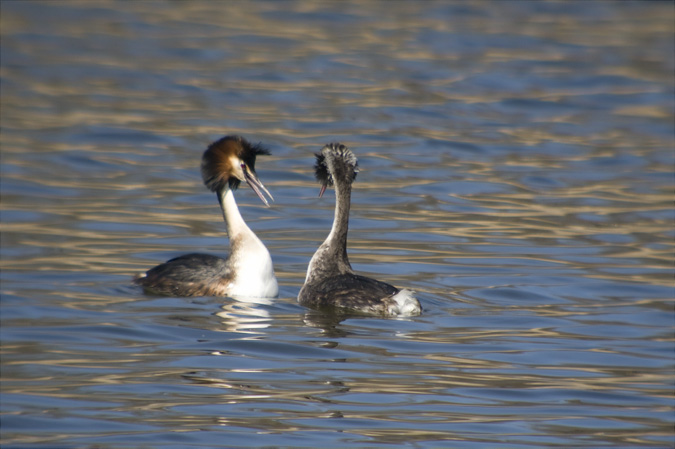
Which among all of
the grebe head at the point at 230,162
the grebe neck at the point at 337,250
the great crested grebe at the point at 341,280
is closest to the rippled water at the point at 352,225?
the great crested grebe at the point at 341,280

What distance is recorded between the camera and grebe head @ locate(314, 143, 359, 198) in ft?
35.3

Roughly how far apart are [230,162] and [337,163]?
941 mm

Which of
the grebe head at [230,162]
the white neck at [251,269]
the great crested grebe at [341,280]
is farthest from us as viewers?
the grebe head at [230,162]

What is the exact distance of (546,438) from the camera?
23.3 feet

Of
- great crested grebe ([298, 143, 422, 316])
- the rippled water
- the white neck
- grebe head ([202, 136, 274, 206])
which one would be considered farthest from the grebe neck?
grebe head ([202, 136, 274, 206])

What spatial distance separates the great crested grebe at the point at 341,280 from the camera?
983 centimetres

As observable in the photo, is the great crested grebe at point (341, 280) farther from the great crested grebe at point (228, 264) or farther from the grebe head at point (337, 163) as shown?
the great crested grebe at point (228, 264)

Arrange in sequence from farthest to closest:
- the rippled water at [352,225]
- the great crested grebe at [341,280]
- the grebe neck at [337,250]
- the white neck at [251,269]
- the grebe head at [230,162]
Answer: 1. the grebe head at [230,162]
2. the grebe neck at [337,250]
3. the white neck at [251,269]
4. the great crested grebe at [341,280]
5. the rippled water at [352,225]

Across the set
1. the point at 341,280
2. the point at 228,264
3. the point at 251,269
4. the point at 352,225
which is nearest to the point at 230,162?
the point at 228,264

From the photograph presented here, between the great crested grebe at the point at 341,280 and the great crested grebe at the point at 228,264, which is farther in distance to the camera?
the great crested grebe at the point at 228,264

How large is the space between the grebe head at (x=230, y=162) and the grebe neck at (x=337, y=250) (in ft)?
2.11

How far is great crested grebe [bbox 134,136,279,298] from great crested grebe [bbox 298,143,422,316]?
0.42 meters

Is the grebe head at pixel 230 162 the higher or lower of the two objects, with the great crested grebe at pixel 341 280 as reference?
higher

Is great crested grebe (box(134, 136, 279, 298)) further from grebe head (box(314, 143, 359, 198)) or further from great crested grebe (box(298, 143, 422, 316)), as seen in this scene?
grebe head (box(314, 143, 359, 198))
